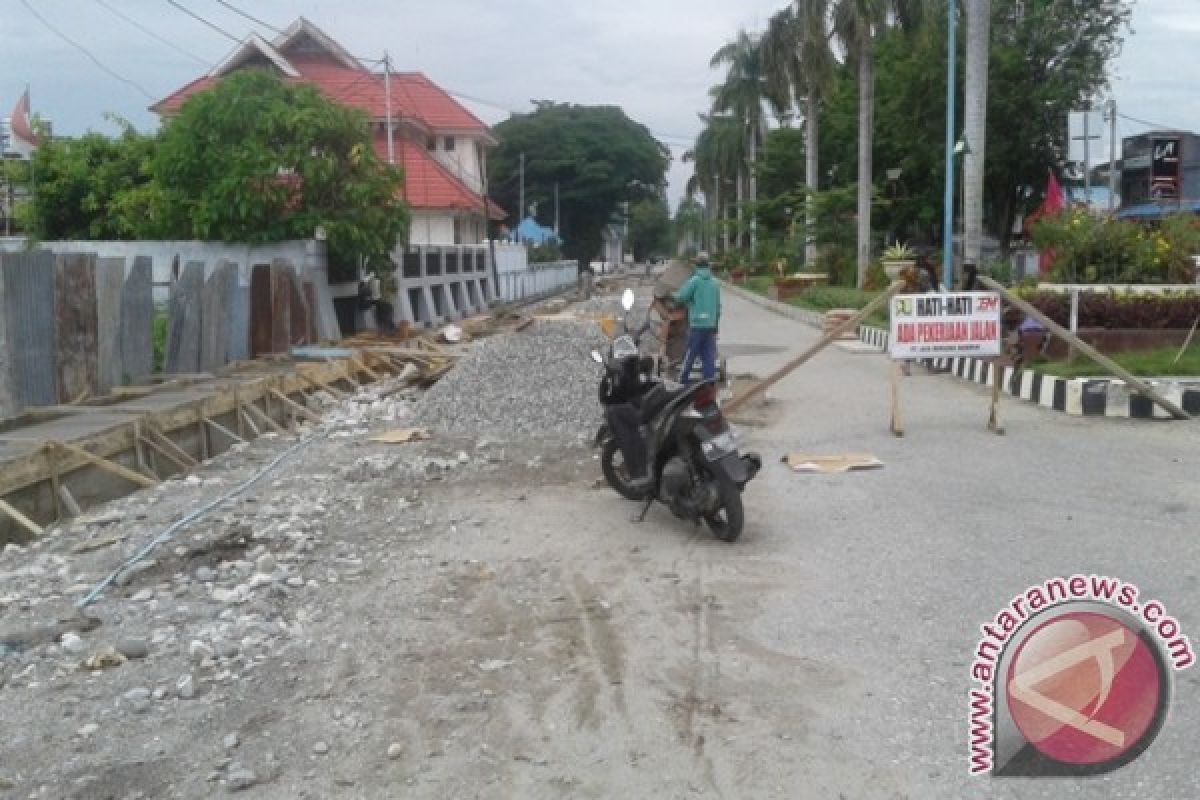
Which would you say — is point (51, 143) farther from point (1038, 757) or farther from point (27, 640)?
point (1038, 757)

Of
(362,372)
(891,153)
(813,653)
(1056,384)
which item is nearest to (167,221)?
(362,372)

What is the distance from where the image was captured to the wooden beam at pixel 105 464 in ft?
30.4

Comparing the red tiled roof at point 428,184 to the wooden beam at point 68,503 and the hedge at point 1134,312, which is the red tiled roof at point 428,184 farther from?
the wooden beam at point 68,503

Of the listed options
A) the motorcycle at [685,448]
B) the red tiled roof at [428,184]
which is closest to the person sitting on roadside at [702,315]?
the motorcycle at [685,448]

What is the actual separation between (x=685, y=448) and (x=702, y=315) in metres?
6.54

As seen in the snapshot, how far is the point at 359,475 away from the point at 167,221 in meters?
14.3

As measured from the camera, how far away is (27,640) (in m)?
5.75

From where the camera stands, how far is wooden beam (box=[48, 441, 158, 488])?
365 inches

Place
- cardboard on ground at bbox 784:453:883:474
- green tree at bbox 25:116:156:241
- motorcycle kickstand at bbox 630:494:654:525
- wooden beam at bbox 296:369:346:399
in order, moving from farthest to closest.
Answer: green tree at bbox 25:116:156:241, wooden beam at bbox 296:369:346:399, cardboard on ground at bbox 784:453:883:474, motorcycle kickstand at bbox 630:494:654:525

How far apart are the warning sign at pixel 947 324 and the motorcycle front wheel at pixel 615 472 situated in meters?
3.84

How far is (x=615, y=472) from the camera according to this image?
8.59 m

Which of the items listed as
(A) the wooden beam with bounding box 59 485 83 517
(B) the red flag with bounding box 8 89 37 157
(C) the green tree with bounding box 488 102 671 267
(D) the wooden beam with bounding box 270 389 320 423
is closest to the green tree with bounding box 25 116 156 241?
(B) the red flag with bounding box 8 89 37 157

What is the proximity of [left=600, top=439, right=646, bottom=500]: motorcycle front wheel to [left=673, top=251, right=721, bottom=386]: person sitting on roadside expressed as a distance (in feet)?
17.0

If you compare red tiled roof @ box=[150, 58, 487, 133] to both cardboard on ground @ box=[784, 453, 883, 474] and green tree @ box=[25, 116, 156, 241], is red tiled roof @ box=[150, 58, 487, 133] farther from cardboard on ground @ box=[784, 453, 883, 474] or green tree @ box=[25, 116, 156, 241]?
cardboard on ground @ box=[784, 453, 883, 474]
